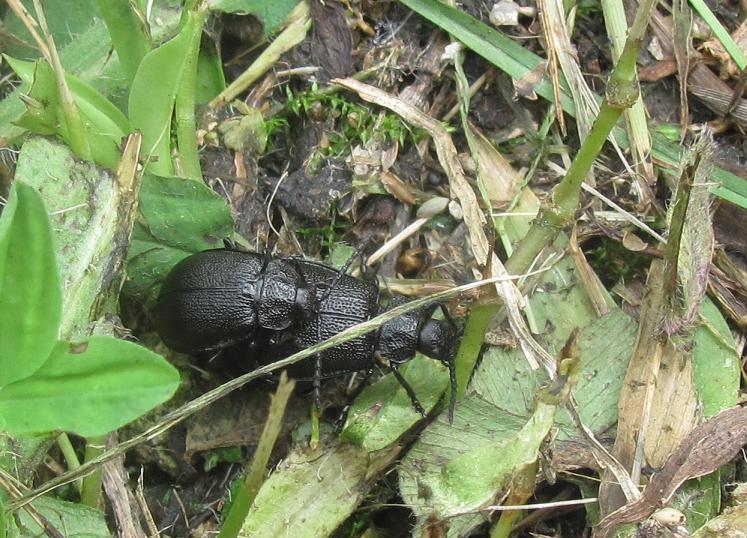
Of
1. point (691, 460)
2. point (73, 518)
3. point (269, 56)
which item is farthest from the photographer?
point (269, 56)

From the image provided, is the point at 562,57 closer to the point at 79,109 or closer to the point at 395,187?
the point at 395,187

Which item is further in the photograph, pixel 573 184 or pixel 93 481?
pixel 93 481

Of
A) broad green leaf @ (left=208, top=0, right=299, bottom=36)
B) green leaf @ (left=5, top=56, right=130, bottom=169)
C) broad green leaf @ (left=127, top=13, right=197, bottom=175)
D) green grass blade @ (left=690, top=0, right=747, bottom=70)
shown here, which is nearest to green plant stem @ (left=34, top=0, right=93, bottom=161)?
green leaf @ (left=5, top=56, right=130, bottom=169)

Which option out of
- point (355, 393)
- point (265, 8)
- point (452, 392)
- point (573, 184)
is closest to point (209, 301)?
point (355, 393)

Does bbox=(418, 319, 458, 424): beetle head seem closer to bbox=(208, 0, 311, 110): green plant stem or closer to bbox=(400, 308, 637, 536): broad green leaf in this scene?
bbox=(400, 308, 637, 536): broad green leaf

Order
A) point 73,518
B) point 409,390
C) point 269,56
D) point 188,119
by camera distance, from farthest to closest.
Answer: point 269,56 < point 188,119 < point 409,390 < point 73,518

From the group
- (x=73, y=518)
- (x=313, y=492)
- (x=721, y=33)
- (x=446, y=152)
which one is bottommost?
(x=313, y=492)

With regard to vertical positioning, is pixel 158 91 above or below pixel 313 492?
above
